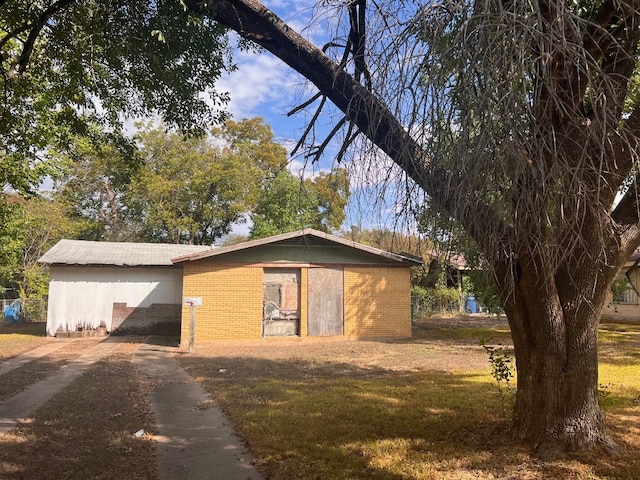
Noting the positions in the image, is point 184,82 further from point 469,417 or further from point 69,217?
point 69,217

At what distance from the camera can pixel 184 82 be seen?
331 inches

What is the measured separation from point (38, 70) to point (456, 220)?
9343 millimetres

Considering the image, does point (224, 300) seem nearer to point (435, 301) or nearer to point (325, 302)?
point (325, 302)

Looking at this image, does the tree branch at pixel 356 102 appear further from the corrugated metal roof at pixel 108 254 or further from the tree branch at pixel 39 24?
the corrugated metal roof at pixel 108 254

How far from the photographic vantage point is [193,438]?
6.15 m

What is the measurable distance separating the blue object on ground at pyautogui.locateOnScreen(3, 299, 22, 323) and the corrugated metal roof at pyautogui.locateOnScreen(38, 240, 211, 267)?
726 cm

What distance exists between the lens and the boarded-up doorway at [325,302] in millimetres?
17281

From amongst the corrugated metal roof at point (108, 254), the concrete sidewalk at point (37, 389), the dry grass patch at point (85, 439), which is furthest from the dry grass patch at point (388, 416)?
the corrugated metal roof at point (108, 254)

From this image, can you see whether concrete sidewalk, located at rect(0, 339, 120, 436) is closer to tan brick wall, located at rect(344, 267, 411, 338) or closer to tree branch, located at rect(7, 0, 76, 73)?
tree branch, located at rect(7, 0, 76, 73)

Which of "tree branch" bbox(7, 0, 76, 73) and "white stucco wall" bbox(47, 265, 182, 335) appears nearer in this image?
"tree branch" bbox(7, 0, 76, 73)

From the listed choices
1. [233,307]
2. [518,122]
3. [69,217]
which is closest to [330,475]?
[518,122]

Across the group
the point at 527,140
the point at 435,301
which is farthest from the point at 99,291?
the point at 527,140

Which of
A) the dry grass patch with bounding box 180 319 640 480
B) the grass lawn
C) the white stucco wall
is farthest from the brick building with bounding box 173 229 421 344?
the white stucco wall

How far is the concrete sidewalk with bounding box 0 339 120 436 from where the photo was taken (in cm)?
726
